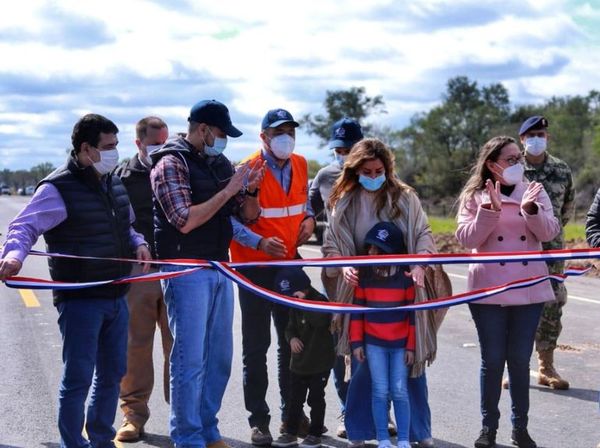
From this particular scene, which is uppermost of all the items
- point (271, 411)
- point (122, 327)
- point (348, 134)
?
point (348, 134)

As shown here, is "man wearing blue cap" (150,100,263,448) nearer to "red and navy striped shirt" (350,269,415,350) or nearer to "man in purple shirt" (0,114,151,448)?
"man in purple shirt" (0,114,151,448)

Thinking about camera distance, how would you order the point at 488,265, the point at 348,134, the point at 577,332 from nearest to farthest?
the point at 488,265, the point at 348,134, the point at 577,332

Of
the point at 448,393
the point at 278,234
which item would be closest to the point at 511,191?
the point at 278,234

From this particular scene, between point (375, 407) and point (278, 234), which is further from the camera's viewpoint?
point (278, 234)

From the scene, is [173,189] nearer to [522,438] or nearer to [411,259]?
[411,259]

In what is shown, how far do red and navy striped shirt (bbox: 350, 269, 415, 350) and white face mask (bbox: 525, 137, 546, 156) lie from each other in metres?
2.24

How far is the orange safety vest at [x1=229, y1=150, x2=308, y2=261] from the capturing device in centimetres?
658

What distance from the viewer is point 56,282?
566 centimetres

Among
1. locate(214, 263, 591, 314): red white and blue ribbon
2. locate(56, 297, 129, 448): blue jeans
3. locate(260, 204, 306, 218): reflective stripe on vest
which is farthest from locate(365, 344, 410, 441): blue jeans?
locate(56, 297, 129, 448): blue jeans

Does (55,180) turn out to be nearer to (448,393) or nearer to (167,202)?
(167,202)

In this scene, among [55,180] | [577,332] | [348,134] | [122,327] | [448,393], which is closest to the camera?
[55,180]

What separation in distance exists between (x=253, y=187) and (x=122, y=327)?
46.9 inches

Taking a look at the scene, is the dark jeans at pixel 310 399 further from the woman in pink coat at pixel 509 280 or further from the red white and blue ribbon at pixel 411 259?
the woman in pink coat at pixel 509 280

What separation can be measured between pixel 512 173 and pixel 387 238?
0.98m
